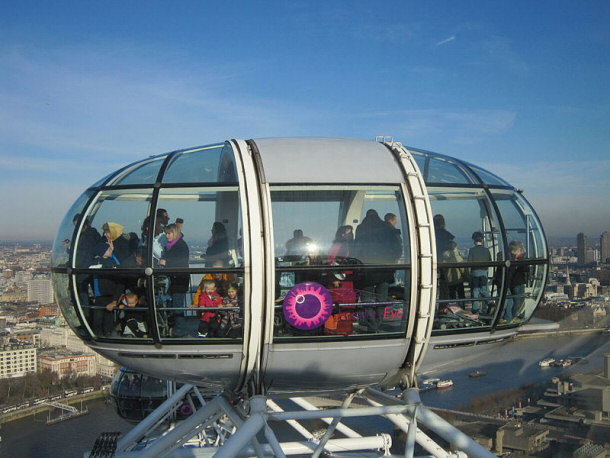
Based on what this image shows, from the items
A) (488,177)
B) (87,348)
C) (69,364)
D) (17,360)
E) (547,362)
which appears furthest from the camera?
(17,360)

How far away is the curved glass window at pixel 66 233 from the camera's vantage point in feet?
17.6

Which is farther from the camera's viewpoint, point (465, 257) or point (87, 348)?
point (87, 348)

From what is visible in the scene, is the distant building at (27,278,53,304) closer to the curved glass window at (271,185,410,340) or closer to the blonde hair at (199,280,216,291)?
the blonde hair at (199,280,216,291)

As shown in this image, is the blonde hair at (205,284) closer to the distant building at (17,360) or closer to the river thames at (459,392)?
the river thames at (459,392)

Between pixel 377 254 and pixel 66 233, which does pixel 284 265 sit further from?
pixel 66 233

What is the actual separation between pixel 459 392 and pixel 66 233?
2905cm

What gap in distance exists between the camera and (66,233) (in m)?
5.46

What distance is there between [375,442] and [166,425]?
7434 mm


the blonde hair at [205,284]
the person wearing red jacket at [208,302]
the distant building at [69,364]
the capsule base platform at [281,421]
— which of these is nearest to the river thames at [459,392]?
the distant building at [69,364]

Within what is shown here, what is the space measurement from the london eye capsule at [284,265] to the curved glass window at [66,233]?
0.9 inches

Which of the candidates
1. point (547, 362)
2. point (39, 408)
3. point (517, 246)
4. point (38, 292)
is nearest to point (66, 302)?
point (517, 246)

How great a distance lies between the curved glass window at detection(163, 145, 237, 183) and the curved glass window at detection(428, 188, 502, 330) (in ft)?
5.37

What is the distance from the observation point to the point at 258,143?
18.0ft

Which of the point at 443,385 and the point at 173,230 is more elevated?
the point at 173,230
